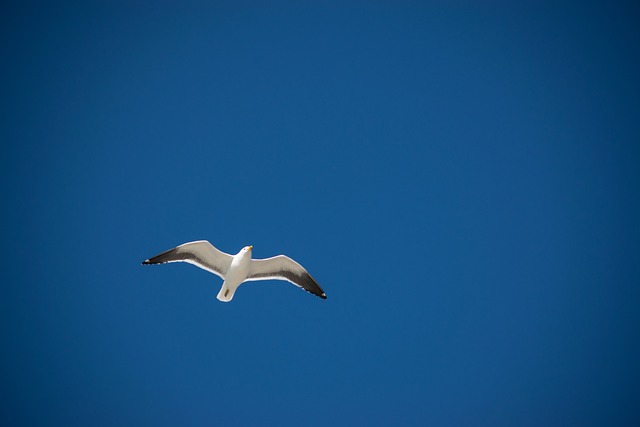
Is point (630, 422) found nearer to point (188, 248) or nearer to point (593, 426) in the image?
point (593, 426)

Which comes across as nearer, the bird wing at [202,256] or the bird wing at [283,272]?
the bird wing at [202,256]

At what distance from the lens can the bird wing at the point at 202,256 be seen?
12.3m

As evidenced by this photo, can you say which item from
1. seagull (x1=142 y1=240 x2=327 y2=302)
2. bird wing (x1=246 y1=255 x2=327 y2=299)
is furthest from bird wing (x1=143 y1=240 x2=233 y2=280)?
bird wing (x1=246 y1=255 x2=327 y2=299)

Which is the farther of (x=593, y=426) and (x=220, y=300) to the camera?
(x=593, y=426)

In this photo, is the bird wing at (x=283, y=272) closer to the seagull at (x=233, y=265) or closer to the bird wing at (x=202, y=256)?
the seagull at (x=233, y=265)

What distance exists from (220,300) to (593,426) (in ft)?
83.1

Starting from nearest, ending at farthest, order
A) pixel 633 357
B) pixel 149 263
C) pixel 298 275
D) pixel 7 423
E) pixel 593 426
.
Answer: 1. pixel 149 263
2. pixel 298 275
3. pixel 7 423
4. pixel 593 426
5. pixel 633 357

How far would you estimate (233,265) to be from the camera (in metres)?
12.4

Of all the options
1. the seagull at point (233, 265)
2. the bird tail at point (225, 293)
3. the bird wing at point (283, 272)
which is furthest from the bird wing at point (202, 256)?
the bird wing at point (283, 272)

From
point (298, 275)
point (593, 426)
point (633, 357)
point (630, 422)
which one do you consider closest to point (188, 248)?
point (298, 275)

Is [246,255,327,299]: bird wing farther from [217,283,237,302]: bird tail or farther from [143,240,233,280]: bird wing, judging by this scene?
[143,240,233,280]: bird wing

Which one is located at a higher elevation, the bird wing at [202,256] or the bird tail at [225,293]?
the bird wing at [202,256]

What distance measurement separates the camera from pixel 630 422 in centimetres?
2730

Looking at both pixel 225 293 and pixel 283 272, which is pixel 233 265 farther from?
pixel 283 272
